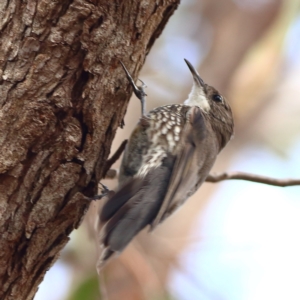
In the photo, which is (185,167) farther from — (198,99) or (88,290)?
(88,290)

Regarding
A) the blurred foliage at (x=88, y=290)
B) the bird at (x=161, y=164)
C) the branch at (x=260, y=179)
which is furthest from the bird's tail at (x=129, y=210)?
the blurred foliage at (x=88, y=290)

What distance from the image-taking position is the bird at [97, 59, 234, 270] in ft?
6.60

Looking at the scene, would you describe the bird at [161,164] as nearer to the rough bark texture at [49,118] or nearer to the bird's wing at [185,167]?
the bird's wing at [185,167]

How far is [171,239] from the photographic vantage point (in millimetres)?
4617

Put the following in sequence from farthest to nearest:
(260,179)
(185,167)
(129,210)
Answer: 1. (260,179)
2. (185,167)
3. (129,210)

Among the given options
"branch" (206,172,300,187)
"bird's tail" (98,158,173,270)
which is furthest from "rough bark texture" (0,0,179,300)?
"branch" (206,172,300,187)

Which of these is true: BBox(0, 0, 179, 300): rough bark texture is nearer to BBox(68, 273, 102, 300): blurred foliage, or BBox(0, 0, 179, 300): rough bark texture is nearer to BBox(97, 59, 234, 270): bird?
BBox(97, 59, 234, 270): bird

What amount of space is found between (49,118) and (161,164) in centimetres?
82

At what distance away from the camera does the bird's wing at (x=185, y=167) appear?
2208 mm

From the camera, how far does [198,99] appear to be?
11.2 feet

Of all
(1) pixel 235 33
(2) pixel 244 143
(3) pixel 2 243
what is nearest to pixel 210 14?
(1) pixel 235 33

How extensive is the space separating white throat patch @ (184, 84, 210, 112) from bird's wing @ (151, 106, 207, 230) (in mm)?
461

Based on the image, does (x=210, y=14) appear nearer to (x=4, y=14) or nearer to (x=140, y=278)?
(x=140, y=278)

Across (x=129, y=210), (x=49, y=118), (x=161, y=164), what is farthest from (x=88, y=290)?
(x=49, y=118)
